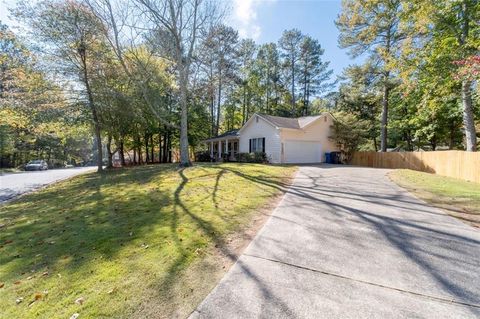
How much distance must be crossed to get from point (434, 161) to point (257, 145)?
12.1m

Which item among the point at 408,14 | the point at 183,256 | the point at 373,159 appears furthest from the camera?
the point at 373,159

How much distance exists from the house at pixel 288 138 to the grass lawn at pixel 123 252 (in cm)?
1153

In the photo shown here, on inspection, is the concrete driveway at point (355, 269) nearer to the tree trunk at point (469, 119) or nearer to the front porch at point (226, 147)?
the tree trunk at point (469, 119)

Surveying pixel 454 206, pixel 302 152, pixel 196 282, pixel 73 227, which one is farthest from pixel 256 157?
pixel 196 282

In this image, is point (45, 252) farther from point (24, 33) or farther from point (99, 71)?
point (24, 33)

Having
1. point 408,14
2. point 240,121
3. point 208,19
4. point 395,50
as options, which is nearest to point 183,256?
point 208,19

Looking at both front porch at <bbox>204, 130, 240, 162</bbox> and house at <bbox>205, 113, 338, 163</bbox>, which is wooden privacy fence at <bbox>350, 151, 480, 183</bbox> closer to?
house at <bbox>205, 113, 338, 163</bbox>

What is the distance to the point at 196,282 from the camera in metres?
2.91

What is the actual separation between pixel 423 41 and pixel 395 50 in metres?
1.44

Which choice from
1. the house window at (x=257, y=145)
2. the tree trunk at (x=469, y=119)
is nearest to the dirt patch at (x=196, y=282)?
the tree trunk at (x=469, y=119)

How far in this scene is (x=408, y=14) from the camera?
1327 cm

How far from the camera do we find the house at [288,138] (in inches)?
739

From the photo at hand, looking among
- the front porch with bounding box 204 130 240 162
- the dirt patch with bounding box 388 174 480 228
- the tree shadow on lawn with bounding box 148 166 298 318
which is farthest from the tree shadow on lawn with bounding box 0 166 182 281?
the front porch with bounding box 204 130 240 162

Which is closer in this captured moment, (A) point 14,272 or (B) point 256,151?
(A) point 14,272
